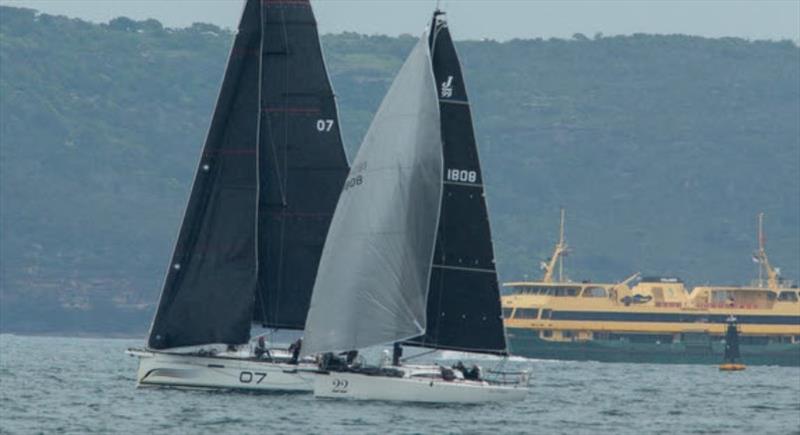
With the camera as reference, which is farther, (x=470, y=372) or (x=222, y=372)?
(x=222, y=372)

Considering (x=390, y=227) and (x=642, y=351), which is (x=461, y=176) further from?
(x=642, y=351)

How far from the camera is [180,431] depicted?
6362 centimetres

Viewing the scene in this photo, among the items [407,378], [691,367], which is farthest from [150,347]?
[691,367]

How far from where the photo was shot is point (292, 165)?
78.4 meters

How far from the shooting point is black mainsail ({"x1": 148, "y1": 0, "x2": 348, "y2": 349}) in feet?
251

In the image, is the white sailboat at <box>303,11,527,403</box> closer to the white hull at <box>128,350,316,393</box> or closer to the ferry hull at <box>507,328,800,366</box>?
the white hull at <box>128,350,316,393</box>

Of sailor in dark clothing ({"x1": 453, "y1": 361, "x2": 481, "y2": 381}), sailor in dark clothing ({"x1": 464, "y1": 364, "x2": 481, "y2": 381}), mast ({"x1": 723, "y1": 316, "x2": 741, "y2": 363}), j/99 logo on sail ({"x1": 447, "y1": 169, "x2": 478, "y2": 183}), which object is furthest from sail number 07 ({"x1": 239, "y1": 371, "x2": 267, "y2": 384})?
mast ({"x1": 723, "y1": 316, "x2": 741, "y2": 363})

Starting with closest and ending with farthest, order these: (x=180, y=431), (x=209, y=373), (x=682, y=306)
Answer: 1. (x=180, y=431)
2. (x=209, y=373)
3. (x=682, y=306)

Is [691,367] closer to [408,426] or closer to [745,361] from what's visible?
[745,361]

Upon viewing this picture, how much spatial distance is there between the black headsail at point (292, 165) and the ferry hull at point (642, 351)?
7706 centimetres

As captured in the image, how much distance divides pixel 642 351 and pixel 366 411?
88.1 meters

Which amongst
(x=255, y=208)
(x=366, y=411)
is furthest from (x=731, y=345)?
(x=366, y=411)

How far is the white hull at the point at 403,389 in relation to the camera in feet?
233

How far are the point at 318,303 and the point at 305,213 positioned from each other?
21.1 feet
